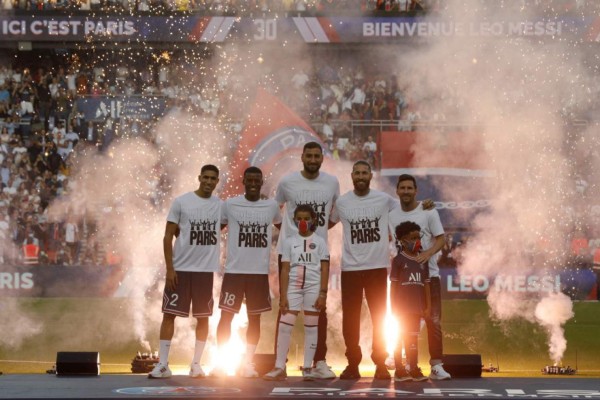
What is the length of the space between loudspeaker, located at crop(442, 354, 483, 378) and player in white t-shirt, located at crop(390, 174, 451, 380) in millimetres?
186

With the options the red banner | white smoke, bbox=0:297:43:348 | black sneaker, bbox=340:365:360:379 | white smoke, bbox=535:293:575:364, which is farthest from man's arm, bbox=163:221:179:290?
the red banner

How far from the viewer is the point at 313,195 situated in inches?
362

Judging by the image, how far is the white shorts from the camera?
8.88 m

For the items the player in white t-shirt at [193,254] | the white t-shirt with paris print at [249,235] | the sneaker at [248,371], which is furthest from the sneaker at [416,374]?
the player in white t-shirt at [193,254]

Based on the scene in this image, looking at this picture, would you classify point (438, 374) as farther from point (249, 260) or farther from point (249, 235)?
point (249, 235)

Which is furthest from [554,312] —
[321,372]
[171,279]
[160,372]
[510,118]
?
[160,372]

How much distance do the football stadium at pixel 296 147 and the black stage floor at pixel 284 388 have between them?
133 inches

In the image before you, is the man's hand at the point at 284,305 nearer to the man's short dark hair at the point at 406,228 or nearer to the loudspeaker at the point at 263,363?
the loudspeaker at the point at 263,363

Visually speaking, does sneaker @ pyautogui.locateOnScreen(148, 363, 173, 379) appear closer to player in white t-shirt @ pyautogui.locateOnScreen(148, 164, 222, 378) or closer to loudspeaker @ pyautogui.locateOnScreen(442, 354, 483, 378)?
player in white t-shirt @ pyautogui.locateOnScreen(148, 164, 222, 378)

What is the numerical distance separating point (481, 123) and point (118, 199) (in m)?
8.14

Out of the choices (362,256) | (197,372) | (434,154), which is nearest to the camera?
(197,372)

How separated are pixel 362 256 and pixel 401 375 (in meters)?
1.03

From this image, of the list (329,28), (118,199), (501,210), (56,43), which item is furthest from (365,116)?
(56,43)

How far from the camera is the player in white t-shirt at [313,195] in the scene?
9102mm
